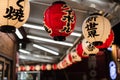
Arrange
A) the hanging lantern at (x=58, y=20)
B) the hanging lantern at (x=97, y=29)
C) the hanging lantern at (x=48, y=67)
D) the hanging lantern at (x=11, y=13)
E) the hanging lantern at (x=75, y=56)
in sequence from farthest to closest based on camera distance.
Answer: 1. the hanging lantern at (x=48, y=67)
2. the hanging lantern at (x=75, y=56)
3. the hanging lantern at (x=97, y=29)
4. the hanging lantern at (x=58, y=20)
5. the hanging lantern at (x=11, y=13)

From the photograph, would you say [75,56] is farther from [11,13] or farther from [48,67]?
[48,67]

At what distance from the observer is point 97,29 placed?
19.4ft

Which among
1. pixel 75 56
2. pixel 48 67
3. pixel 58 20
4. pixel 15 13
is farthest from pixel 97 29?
pixel 48 67

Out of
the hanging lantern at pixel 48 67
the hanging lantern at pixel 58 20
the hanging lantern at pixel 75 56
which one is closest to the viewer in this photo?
the hanging lantern at pixel 58 20

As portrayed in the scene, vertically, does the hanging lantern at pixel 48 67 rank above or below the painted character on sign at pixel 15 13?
above

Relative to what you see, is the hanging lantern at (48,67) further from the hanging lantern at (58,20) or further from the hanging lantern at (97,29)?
the hanging lantern at (58,20)

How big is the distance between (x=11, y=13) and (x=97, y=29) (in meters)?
2.34

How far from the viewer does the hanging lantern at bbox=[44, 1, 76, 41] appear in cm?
514

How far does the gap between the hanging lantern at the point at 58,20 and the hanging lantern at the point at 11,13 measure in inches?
32.8

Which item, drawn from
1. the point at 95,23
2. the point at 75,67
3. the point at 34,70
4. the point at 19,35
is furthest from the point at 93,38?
the point at 34,70

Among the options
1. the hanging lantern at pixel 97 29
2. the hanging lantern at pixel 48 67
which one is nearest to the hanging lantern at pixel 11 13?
the hanging lantern at pixel 97 29

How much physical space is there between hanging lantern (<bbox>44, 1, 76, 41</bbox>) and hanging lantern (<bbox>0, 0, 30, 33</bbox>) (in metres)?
0.83

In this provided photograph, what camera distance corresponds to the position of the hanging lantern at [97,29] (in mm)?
5828

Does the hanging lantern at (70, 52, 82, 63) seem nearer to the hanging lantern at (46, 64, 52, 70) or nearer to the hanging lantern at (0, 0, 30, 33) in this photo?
the hanging lantern at (0, 0, 30, 33)
